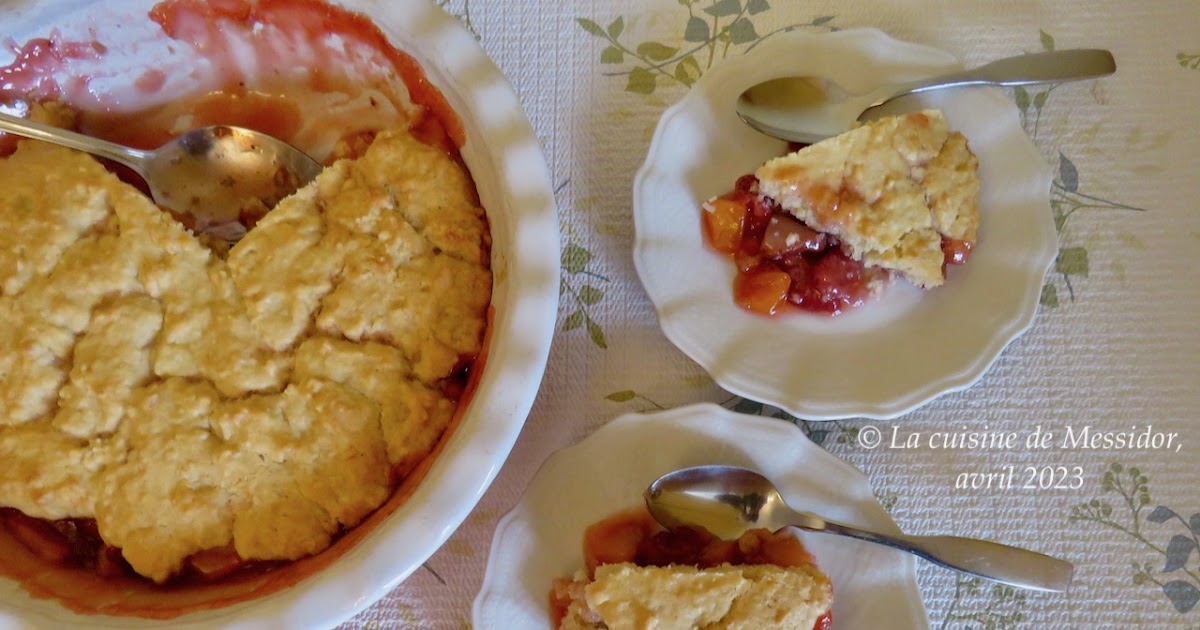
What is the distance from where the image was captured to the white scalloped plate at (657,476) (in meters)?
1.06

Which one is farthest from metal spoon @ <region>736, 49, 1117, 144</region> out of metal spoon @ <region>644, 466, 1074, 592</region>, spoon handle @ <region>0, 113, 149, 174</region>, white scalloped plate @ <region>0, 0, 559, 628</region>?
spoon handle @ <region>0, 113, 149, 174</region>

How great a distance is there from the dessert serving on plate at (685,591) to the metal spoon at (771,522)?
0.04m

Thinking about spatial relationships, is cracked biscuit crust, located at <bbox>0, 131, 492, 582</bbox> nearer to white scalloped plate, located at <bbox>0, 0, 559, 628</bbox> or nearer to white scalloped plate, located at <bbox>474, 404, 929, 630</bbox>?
white scalloped plate, located at <bbox>0, 0, 559, 628</bbox>

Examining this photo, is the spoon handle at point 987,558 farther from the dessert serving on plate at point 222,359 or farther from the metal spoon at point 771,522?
the dessert serving on plate at point 222,359

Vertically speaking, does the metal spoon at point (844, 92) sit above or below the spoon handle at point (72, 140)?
below

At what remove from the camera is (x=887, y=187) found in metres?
1.24

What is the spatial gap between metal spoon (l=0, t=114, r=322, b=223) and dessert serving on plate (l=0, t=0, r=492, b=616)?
10cm

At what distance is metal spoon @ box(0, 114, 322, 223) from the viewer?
1.15 metres

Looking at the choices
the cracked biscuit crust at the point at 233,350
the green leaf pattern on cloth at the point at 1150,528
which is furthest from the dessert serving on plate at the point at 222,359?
the green leaf pattern on cloth at the point at 1150,528

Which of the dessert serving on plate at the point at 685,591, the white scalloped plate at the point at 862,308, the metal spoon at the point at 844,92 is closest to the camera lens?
the dessert serving on plate at the point at 685,591

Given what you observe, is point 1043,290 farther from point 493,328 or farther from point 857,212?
point 493,328

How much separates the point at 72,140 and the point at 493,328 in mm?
661

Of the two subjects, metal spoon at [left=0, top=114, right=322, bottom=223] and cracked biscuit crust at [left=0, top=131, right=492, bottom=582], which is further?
metal spoon at [left=0, top=114, right=322, bottom=223]

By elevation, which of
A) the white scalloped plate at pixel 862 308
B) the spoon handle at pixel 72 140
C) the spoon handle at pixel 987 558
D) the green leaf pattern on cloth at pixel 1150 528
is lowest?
the green leaf pattern on cloth at pixel 1150 528
